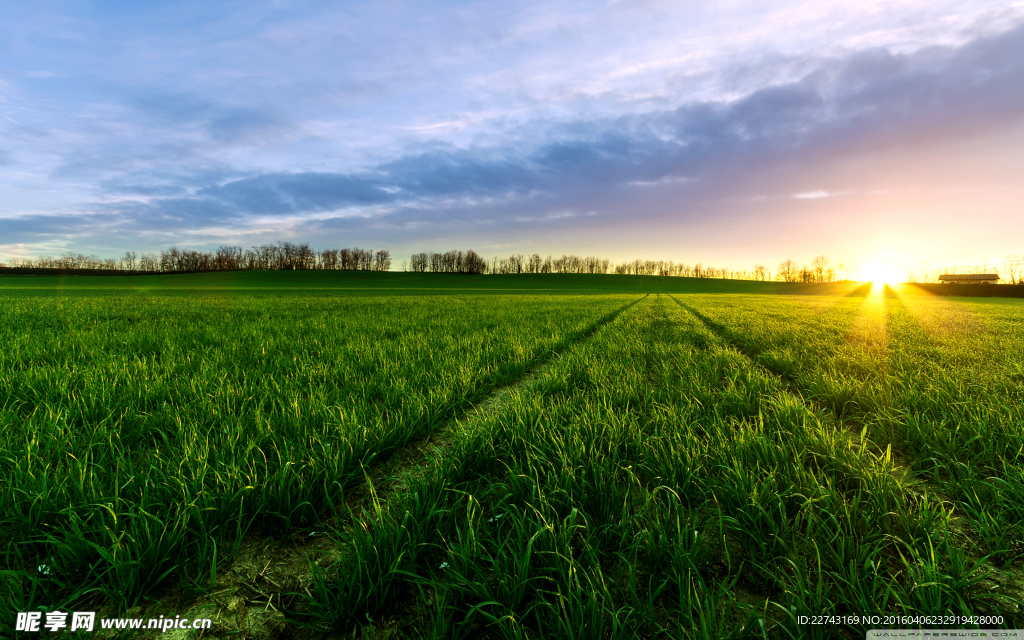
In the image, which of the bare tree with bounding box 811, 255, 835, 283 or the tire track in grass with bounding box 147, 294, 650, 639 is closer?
the tire track in grass with bounding box 147, 294, 650, 639

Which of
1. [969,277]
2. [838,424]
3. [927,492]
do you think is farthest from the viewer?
[969,277]

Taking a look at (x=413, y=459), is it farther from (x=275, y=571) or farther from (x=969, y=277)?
(x=969, y=277)

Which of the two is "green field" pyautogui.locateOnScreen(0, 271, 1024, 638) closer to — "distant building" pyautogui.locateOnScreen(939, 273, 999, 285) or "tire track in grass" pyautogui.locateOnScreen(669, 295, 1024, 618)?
"tire track in grass" pyautogui.locateOnScreen(669, 295, 1024, 618)

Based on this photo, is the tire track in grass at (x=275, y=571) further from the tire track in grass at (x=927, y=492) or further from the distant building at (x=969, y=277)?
the distant building at (x=969, y=277)

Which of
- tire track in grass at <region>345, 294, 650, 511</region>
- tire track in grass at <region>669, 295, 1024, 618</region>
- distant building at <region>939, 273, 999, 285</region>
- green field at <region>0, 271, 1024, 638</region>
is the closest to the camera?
green field at <region>0, 271, 1024, 638</region>

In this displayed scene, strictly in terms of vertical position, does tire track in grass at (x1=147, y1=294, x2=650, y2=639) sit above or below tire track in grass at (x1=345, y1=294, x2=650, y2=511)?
below

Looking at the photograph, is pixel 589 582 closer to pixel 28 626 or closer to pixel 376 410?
pixel 28 626

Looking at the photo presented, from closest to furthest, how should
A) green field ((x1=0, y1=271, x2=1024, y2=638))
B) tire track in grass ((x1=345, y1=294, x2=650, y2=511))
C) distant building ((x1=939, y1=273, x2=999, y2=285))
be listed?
green field ((x1=0, y1=271, x2=1024, y2=638)), tire track in grass ((x1=345, y1=294, x2=650, y2=511)), distant building ((x1=939, y1=273, x2=999, y2=285))

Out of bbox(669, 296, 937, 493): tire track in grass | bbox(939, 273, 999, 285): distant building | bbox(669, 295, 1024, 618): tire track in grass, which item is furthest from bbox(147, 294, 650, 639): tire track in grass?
bbox(939, 273, 999, 285): distant building

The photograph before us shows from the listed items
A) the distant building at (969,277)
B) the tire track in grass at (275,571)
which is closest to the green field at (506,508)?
the tire track in grass at (275,571)

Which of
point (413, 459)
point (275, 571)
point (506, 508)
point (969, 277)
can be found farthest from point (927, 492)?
point (969, 277)

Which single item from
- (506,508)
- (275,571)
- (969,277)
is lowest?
(275,571)

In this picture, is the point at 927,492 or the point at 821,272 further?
the point at 821,272

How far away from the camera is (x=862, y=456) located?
2156 millimetres
